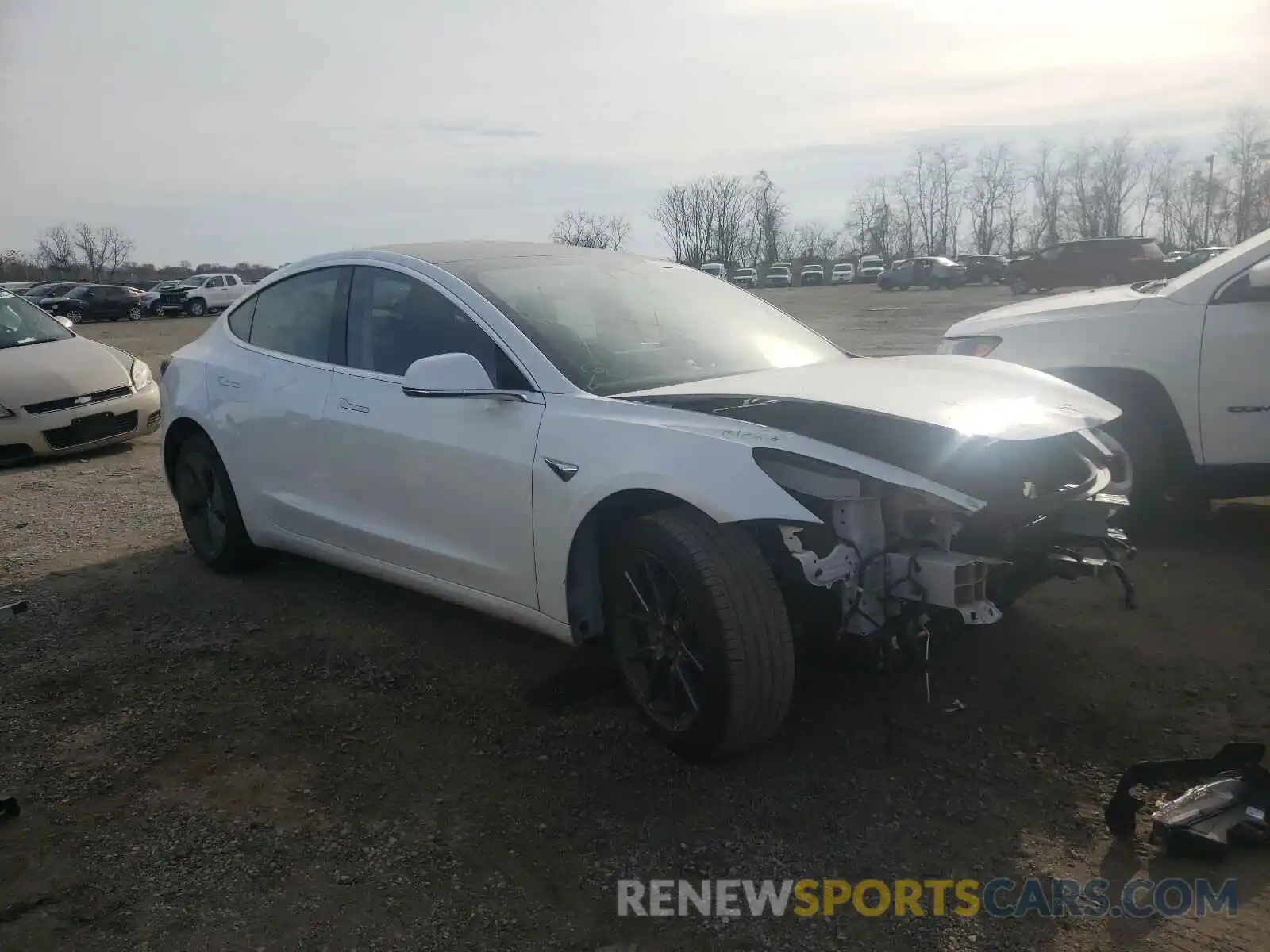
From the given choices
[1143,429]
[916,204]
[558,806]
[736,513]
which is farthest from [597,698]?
[916,204]

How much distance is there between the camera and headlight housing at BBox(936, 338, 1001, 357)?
5648 mm

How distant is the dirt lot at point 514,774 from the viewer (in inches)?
101

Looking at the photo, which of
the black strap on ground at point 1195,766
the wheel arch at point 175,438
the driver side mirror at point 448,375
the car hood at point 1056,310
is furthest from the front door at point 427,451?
the car hood at point 1056,310

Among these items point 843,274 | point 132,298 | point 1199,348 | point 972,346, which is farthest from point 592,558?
point 843,274

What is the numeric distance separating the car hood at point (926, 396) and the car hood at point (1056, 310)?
1.63 meters

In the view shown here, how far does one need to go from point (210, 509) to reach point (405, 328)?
182cm

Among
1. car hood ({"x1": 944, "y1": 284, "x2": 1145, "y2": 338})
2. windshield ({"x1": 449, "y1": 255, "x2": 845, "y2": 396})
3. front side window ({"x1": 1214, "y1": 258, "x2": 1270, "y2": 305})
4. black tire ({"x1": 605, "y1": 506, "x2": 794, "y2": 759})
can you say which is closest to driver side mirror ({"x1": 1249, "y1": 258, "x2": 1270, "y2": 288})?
front side window ({"x1": 1214, "y1": 258, "x2": 1270, "y2": 305})

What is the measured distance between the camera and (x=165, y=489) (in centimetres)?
753

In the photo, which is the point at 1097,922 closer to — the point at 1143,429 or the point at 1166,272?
the point at 1143,429

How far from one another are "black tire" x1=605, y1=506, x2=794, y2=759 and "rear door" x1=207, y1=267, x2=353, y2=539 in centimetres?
180

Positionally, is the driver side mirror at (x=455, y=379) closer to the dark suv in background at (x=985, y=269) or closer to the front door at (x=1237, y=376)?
the front door at (x=1237, y=376)

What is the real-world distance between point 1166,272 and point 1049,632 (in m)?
32.2

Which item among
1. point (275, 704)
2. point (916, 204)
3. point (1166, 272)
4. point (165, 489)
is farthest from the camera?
point (916, 204)

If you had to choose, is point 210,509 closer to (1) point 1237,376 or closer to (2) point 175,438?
(2) point 175,438
